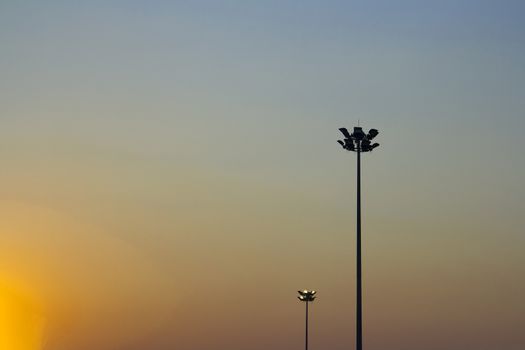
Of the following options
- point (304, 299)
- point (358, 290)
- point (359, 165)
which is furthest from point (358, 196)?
point (304, 299)

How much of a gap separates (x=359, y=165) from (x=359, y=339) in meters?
10.7

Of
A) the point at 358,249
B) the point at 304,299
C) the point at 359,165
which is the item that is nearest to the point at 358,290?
the point at 358,249

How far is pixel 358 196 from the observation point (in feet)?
205

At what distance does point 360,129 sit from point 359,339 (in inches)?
538

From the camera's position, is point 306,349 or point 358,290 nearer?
point 358,290

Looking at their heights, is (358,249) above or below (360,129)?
below

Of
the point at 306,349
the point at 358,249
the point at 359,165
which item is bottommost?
the point at 306,349

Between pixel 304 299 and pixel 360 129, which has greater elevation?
pixel 360 129

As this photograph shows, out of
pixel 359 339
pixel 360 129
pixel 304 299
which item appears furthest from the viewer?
pixel 304 299

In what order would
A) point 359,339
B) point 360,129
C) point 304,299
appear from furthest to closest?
point 304,299 < point 360,129 < point 359,339

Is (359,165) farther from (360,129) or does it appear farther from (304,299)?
(304,299)

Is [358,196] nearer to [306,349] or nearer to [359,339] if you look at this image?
[359,339]

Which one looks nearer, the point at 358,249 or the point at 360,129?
the point at 358,249

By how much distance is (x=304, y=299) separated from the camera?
109 meters
